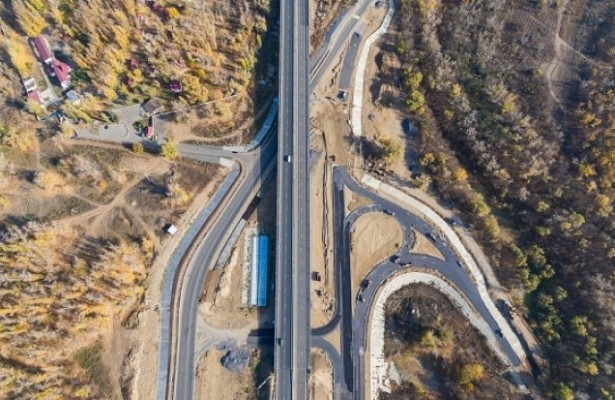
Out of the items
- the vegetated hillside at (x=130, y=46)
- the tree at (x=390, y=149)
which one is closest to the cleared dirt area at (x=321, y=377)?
the tree at (x=390, y=149)

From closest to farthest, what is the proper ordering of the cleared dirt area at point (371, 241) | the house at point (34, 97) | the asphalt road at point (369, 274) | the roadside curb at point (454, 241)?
the asphalt road at point (369, 274)
the roadside curb at point (454, 241)
the house at point (34, 97)
the cleared dirt area at point (371, 241)

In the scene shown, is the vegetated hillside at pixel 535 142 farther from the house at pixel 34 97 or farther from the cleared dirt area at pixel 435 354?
the house at pixel 34 97

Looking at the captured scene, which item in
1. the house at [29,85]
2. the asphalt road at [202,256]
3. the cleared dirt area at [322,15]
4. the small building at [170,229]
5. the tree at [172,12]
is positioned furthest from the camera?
the cleared dirt area at [322,15]

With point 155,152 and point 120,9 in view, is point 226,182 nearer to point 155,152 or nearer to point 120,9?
point 155,152

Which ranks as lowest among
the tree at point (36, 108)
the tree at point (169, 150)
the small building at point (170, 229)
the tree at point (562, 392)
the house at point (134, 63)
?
the tree at point (562, 392)

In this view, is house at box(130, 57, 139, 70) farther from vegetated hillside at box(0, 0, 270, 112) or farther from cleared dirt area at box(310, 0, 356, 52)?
cleared dirt area at box(310, 0, 356, 52)

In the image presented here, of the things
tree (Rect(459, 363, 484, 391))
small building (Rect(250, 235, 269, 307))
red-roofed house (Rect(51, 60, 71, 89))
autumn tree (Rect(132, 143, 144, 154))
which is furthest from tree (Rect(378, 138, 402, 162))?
red-roofed house (Rect(51, 60, 71, 89))

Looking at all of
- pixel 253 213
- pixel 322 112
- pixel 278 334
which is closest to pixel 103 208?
pixel 253 213

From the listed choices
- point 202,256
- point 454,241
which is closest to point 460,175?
point 454,241
